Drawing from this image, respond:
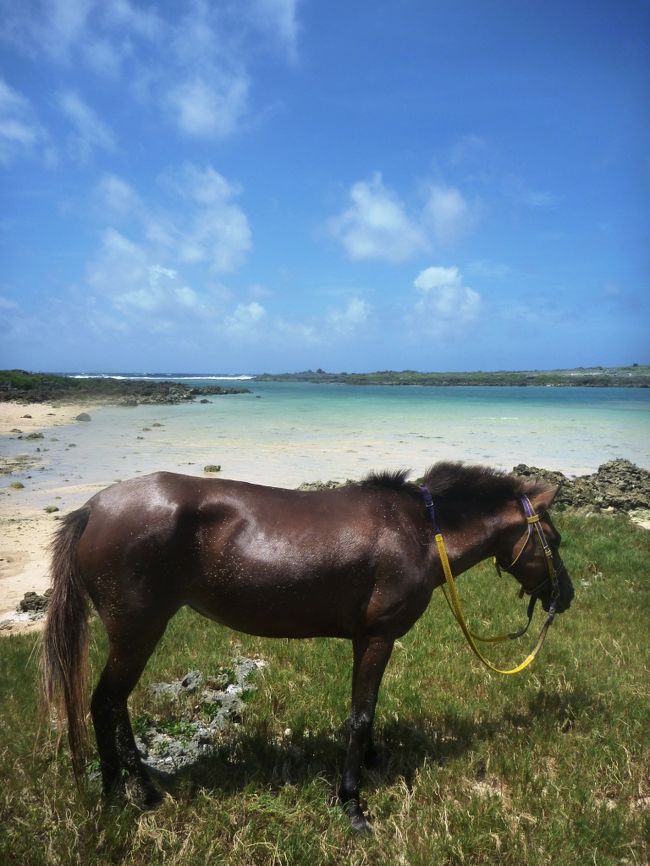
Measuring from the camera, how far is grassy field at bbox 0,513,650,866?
2926 millimetres

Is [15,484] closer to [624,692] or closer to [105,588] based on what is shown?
[105,588]

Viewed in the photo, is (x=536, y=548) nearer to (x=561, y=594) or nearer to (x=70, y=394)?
(x=561, y=594)

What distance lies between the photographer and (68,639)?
3268 mm

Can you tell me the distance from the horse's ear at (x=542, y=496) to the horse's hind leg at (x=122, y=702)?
2.75 meters

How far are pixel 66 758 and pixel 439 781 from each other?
2.60 metres

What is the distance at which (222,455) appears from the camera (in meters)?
22.7

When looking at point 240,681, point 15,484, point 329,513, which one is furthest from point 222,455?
point 329,513

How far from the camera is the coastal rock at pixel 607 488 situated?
42.4 feet

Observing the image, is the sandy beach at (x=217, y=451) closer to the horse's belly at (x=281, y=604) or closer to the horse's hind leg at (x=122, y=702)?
the horse's hind leg at (x=122, y=702)

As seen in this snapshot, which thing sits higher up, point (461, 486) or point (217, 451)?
point (461, 486)

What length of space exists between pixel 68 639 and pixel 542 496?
136 inches

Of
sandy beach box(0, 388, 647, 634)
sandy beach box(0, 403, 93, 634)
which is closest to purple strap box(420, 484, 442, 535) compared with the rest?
sandy beach box(0, 403, 93, 634)

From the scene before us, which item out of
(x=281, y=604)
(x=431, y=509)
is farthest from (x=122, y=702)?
(x=431, y=509)

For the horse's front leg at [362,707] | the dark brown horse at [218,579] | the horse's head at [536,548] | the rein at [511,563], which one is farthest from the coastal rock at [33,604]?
the horse's head at [536,548]
